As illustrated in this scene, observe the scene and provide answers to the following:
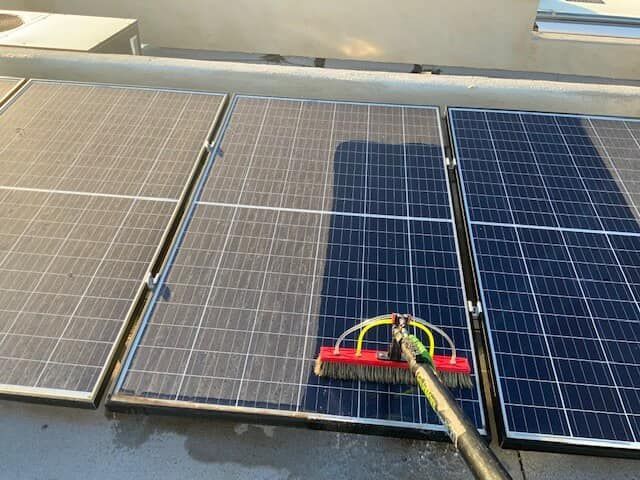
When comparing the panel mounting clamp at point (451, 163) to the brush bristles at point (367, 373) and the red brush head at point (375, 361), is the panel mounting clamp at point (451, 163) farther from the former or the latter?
the brush bristles at point (367, 373)

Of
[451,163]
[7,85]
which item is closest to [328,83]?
[451,163]

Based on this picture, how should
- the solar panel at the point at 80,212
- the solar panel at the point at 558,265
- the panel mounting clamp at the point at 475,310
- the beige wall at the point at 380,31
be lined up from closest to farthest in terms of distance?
the solar panel at the point at 558,265
the solar panel at the point at 80,212
the panel mounting clamp at the point at 475,310
the beige wall at the point at 380,31

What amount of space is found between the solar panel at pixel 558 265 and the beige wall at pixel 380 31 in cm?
503

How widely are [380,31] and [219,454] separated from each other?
9.38 m

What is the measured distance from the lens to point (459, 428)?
2.33 m

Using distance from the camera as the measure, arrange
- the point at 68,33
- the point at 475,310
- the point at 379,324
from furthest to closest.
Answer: the point at 68,33, the point at 475,310, the point at 379,324

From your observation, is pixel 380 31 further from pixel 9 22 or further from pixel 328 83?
pixel 9 22

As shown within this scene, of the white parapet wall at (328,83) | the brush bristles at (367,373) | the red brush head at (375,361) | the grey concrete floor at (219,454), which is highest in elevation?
the white parapet wall at (328,83)

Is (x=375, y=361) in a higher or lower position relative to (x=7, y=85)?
lower

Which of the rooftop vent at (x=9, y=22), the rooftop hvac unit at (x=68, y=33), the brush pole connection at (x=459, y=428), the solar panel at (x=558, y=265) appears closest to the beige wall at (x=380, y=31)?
the rooftop vent at (x=9, y=22)

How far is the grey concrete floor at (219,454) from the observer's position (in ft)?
9.77

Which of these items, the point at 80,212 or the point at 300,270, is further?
the point at 80,212

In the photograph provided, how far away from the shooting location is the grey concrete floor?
298cm

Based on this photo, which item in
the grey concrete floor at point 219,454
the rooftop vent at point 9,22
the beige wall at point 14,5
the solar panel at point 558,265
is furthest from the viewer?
the beige wall at point 14,5
